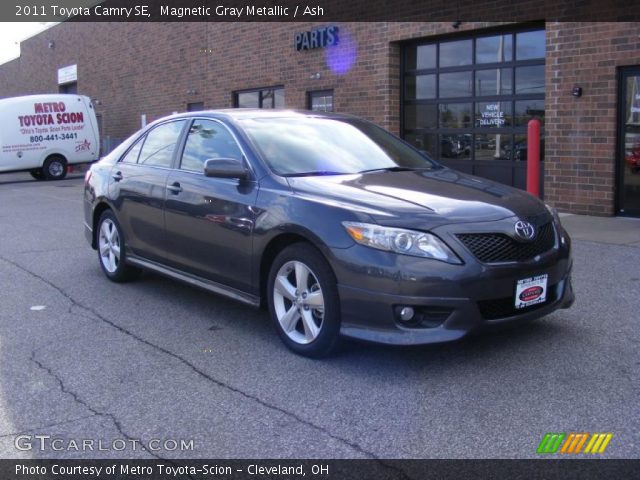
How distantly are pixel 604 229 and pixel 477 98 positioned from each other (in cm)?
416

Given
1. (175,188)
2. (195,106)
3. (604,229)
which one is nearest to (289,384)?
(175,188)

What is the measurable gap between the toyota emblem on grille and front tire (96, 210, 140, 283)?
148 inches

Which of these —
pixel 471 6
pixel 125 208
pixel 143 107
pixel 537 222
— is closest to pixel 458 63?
pixel 471 6

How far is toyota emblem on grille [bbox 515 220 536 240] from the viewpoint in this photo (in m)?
4.44

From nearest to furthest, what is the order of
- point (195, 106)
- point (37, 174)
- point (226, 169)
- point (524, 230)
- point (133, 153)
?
point (524, 230)
point (226, 169)
point (133, 153)
point (195, 106)
point (37, 174)

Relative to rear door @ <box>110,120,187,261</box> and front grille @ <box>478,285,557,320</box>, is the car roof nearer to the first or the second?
rear door @ <box>110,120,187,261</box>

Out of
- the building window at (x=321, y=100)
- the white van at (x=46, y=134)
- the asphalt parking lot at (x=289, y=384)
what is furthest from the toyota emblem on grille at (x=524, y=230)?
the white van at (x=46, y=134)

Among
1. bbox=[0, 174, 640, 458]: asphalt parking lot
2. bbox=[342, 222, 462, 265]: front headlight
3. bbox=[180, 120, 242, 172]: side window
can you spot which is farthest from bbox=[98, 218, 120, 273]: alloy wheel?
bbox=[342, 222, 462, 265]: front headlight

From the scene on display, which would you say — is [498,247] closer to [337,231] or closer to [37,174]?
[337,231]

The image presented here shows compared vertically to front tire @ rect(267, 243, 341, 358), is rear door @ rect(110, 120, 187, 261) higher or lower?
higher

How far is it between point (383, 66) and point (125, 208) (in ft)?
29.4

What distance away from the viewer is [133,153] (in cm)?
686

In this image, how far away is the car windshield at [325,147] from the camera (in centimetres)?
527

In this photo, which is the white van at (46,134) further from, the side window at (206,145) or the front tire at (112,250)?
the side window at (206,145)
